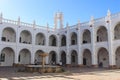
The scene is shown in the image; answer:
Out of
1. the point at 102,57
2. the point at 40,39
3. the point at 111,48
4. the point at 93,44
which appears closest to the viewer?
the point at 111,48

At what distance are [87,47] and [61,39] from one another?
9.22 m

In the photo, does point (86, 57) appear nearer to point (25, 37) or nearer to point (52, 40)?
point (52, 40)

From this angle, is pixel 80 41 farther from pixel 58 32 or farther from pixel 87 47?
pixel 58 32

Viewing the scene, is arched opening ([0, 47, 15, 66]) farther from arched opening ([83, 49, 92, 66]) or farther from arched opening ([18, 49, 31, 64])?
arched opening ([83, 49, 92, 66])

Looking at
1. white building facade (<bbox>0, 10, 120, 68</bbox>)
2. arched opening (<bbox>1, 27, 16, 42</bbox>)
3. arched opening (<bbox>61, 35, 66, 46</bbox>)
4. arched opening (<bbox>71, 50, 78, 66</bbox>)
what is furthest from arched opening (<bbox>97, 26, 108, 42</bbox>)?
arched opening (<bbox>1, 27, 16, 42</bbox>)

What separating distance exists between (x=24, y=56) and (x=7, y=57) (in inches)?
159

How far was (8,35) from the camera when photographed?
125ft

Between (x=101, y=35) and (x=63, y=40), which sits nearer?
(x=101, y=35)

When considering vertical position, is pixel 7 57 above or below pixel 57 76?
above

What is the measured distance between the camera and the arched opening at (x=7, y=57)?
3731 centimetres

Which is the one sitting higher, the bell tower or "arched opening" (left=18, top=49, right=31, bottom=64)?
the bell tower

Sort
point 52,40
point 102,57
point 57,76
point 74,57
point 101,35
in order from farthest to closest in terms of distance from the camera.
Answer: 1. point 52,40
2. point 74,57
3. point 101,35
4. point 102,57
5. point 57,76

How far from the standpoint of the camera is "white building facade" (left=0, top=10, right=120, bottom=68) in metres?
32.7

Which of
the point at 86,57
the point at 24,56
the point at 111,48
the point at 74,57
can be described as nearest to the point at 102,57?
the point at 86,57
